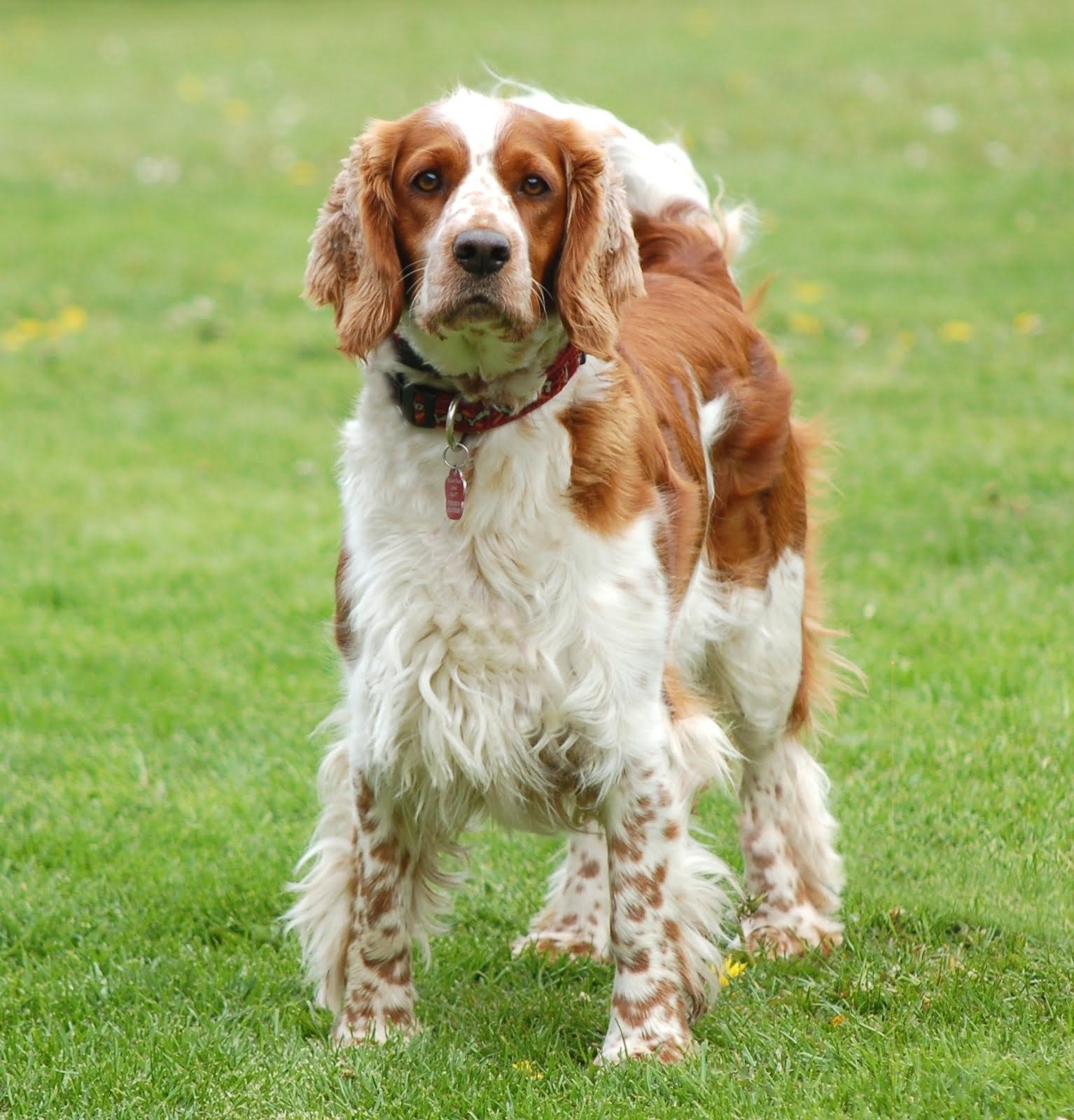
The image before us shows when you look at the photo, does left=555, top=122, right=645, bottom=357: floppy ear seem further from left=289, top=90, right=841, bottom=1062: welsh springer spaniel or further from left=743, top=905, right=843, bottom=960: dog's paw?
left=743, top=905, right=843, bottom=960: dog's paw

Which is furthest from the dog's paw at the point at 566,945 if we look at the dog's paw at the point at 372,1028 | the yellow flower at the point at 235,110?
the yellow flower at the point at 235,110

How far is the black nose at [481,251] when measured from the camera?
3.48 m

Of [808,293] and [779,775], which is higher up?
[808,293]

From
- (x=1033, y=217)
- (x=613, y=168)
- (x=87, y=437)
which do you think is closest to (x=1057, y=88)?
(x=1033, y=217)

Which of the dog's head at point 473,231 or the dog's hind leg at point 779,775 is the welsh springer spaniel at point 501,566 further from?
the dog's hind leg at point 779,775

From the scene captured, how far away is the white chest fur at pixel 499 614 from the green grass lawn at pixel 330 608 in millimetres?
668

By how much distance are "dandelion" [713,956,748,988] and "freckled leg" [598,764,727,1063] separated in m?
0.19

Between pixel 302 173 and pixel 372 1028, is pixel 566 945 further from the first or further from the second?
pixel 302 173

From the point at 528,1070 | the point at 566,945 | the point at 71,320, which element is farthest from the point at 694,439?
the point at 71,320

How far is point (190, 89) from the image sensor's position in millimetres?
17359

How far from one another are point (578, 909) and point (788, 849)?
58 cm

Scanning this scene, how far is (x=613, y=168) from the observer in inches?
153

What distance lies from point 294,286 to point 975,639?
630 centimetres

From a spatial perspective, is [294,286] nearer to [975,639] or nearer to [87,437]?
[87,437]
